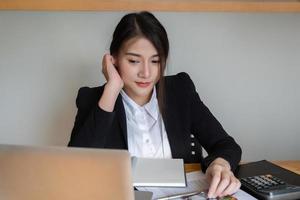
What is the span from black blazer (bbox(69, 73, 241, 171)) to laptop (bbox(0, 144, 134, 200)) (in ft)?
2.19

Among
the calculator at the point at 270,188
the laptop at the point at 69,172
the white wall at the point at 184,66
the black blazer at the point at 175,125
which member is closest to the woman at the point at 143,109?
the black blazer at the point at 175,125

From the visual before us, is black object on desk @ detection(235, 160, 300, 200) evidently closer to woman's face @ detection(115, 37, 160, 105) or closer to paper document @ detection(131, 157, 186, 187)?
paper document @ detection(131, 157, 186, 187)

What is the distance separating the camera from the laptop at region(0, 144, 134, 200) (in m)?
0.66

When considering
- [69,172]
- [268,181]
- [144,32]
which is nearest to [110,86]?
[144,32]

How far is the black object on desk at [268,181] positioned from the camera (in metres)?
1.03

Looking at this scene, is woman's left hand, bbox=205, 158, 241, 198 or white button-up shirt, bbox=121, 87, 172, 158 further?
white button-up shirt, bbox=121, 87, 172, 158

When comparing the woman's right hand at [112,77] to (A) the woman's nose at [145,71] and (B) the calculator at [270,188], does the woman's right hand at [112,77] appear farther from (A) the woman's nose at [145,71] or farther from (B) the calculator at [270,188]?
(B) the calculator at [270,188]

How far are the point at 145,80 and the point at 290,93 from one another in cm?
100

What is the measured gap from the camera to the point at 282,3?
68.6 inches

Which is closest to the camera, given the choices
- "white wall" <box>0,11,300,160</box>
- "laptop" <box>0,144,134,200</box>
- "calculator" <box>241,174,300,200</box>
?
"laptop" <box>0,144,134,200</box>

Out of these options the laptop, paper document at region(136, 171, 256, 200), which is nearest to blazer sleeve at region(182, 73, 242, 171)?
paper document at region(136, 171, 256, 200)

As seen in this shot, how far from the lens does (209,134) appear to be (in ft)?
4.86

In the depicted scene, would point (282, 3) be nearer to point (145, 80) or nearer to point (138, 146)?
point (145, 80)

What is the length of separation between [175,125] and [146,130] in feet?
0.37
